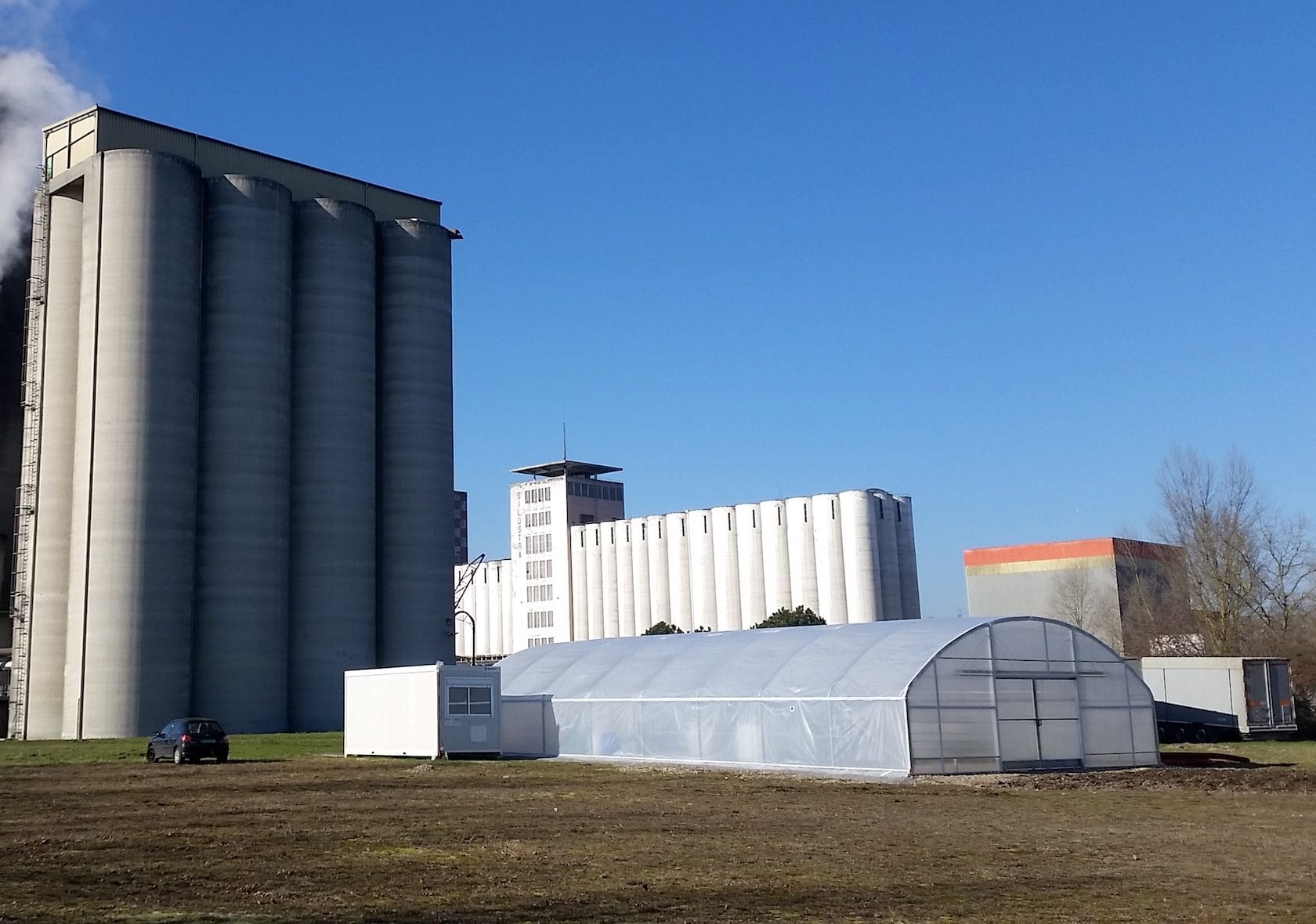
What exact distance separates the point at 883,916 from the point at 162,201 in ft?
223

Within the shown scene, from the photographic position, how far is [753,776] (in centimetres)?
3631

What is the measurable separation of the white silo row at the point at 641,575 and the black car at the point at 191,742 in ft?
393

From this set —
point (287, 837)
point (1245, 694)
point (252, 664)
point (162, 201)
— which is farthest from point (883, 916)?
point (162, 201)

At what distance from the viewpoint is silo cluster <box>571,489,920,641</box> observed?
485 feet

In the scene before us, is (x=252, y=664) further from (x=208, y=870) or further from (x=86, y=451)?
(x=208, y=870)

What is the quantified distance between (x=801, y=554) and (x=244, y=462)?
89769 millimetres

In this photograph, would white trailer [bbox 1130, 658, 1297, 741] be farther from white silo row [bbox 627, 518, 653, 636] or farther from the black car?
white silo row [bbox 627, 518, 653, 636]

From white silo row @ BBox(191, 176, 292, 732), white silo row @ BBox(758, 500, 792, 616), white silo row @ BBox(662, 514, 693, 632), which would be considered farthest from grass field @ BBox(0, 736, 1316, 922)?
white silo row @ BBox(662, 514, 693, 632)

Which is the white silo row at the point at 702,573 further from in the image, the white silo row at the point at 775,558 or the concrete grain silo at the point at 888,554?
the concrete grain silo at the point at 888,554

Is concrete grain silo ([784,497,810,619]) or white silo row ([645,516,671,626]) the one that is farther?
white silo row ([645,516,671,626])

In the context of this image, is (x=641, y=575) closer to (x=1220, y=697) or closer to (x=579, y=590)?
(x=579, y=590)

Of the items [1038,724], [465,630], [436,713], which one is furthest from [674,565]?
[1038,724]

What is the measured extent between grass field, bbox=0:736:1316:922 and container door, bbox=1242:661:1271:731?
24340 mm

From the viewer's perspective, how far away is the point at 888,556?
5876 inches
